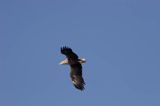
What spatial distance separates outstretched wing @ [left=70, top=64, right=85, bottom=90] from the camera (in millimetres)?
68562

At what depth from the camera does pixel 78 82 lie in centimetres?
6888

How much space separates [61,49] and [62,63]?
254 centimetres

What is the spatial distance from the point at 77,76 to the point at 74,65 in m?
1.09

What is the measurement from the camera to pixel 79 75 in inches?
2719

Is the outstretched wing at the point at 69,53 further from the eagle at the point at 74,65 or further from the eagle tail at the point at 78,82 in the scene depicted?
the eagle tail at the point at 78,82

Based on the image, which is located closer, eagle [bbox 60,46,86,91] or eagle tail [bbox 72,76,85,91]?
eagle [bbox 60,46,86,91]

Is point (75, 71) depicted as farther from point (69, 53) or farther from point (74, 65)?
point (69, 53)

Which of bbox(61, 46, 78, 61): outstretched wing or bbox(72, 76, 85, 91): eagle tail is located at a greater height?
bbox(61, 46, 78, 61): outstretched wing

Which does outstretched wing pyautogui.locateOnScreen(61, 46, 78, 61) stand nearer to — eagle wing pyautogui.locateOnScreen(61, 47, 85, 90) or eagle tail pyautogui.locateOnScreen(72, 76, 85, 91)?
eagle wing pyautogui.locateOnScreen(61, 47, 85, 90)

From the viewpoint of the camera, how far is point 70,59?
6775cm

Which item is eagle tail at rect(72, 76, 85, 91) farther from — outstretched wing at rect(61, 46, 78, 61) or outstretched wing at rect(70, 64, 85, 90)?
outstretched wing at rect(61, 46, 78, 61)

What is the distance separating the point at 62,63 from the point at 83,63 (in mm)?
2198

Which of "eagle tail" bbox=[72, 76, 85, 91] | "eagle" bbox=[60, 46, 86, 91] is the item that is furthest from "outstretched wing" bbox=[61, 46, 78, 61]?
"eagle tail" bbox=[72, 76, 85, 91]

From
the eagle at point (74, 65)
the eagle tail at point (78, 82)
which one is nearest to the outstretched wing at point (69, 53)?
the eagle at point (74, 65)
